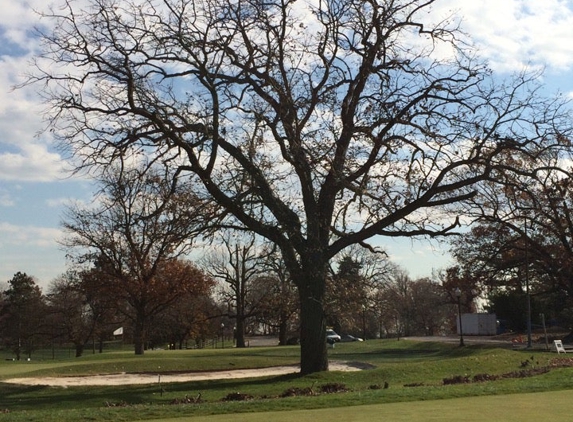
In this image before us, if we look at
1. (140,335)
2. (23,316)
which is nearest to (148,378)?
(140,335)

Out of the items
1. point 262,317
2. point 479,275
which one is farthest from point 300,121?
point 262,317

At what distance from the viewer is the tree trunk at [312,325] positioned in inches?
936

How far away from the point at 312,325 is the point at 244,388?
366cm

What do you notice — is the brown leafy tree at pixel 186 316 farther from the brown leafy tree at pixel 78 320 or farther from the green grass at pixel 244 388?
the green grass at pixel 244 388

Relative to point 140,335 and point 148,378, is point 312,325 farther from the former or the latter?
point 140,335

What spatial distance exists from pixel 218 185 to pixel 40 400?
869 centimetres

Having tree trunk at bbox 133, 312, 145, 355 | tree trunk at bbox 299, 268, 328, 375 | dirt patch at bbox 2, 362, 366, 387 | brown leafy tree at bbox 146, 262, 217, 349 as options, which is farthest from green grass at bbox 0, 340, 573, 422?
brown leafy tree at bbox 146, 262, 217, 349

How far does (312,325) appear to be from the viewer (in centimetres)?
2394

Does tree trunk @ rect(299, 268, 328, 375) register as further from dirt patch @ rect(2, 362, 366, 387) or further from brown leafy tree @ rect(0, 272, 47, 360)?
brown leafy tree @ rect(0, 272, 47, 360)

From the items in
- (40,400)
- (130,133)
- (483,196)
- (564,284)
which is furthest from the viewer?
(564,284)

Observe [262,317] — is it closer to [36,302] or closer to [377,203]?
[36,302]

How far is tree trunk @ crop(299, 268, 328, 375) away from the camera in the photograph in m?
23.8

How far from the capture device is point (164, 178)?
2330 centimetres

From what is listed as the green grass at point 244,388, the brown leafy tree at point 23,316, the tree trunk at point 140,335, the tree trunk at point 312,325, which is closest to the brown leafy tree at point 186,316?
the tree trunk at point 140,335
